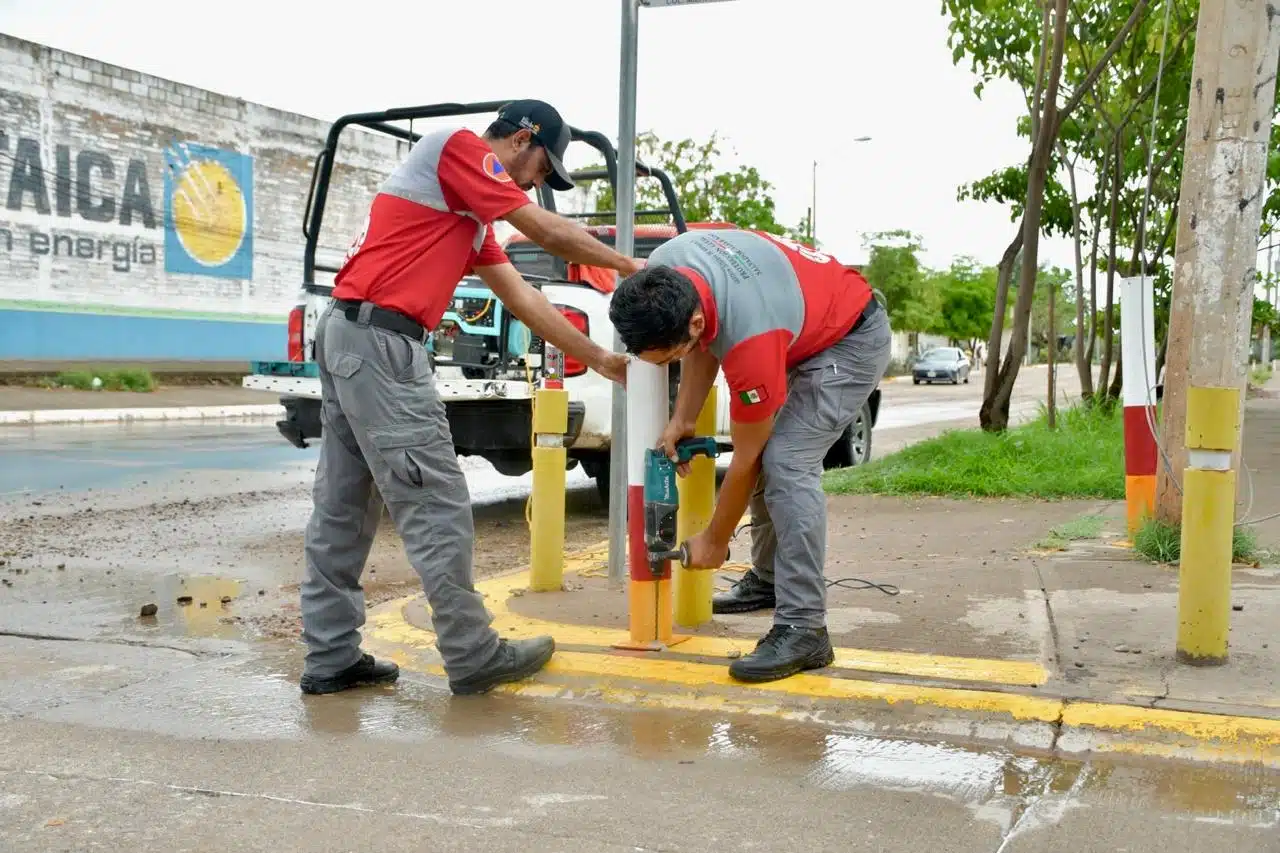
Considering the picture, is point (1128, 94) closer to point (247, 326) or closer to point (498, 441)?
point (498, 441)

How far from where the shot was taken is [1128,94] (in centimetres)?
1469

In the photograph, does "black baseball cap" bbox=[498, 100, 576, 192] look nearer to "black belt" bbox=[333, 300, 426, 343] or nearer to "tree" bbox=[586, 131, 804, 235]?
"black belt" bbox=[333, 300, 426, 343]

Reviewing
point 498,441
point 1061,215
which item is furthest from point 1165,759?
point 1061,215

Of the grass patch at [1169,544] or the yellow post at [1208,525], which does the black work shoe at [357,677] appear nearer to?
the yellow post at [1208,525]

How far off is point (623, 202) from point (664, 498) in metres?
1.93

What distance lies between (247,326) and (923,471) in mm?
23496

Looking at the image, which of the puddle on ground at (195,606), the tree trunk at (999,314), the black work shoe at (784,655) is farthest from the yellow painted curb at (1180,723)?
the tree trunk at (999,314)

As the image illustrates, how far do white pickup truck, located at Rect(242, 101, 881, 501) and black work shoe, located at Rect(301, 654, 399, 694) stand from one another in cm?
287

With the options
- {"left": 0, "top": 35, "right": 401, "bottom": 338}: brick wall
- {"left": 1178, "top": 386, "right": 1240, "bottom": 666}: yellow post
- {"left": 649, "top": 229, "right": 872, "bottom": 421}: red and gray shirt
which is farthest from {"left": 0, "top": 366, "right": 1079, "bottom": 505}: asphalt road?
{"left": 0, "top": 35, "right": 401, "bottom": 338}: brick wall

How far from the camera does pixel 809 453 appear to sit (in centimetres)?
445

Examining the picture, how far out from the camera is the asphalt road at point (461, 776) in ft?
10.2

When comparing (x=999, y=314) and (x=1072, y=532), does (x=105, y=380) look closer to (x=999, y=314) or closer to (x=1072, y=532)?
(x=999, y=314)

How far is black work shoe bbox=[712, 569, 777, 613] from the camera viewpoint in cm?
543

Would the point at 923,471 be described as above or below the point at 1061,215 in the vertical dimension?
below
